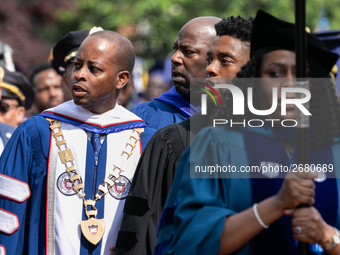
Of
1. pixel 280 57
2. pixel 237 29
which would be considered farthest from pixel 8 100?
pixel 280 57

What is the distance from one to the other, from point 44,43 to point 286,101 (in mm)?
20142

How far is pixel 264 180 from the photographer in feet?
9.04

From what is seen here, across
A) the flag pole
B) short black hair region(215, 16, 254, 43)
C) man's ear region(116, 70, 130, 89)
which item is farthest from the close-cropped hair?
man's ear region(116, 70, 130, 89)

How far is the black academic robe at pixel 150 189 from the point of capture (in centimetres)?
365

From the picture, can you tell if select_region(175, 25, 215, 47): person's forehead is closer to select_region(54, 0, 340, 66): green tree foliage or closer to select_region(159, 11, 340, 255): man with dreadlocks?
select_region(159, 11, 340, 255): man with dreadlocks

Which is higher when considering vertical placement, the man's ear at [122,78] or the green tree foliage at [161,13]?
the green tree foliage at [161,13]

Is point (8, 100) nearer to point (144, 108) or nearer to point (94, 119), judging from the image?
point (144, 108)

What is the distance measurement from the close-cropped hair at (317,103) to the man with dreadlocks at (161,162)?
75 cm

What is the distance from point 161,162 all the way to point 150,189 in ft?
0.64

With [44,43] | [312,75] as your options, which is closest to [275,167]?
[312,75]

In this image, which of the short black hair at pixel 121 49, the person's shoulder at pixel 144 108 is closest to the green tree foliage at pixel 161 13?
Result: the person's shoulder at pixel 144 108

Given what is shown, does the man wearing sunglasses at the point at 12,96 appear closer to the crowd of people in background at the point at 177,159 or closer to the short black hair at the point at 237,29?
the crowd of people in background at the point at 177,159

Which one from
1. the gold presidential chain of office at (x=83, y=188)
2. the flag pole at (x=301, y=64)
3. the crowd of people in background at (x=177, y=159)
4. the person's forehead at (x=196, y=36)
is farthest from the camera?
the person's forehead at (x=196, y=36)

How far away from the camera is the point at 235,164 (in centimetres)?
276
